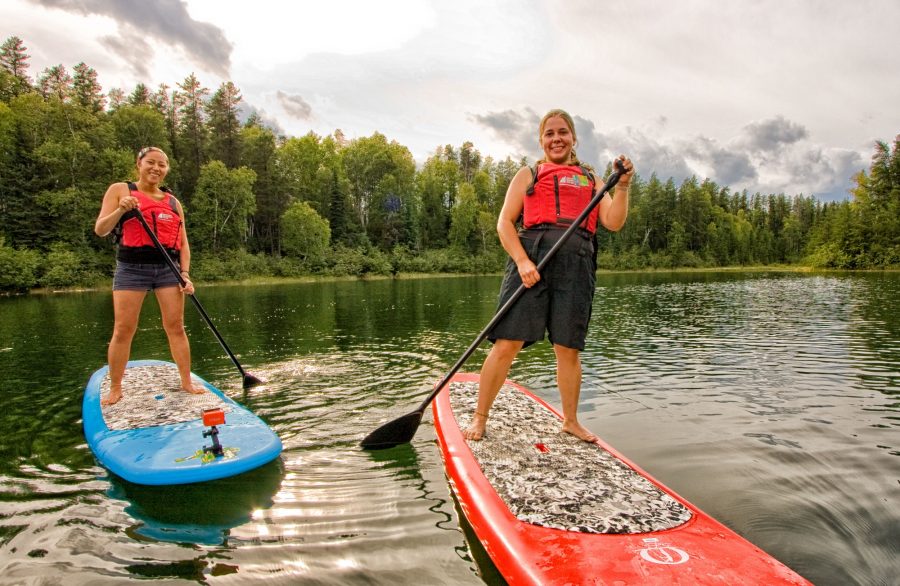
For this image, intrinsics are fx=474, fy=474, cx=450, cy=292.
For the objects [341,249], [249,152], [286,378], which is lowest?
[286,378]

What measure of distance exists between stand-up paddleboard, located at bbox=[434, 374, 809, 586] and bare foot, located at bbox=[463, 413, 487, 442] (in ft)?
0.22

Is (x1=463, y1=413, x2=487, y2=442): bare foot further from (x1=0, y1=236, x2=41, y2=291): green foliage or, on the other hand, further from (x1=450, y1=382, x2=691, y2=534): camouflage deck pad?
(x1=0, y1=236, x2=41, y2=291): green foliage

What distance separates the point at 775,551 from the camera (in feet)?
10.4

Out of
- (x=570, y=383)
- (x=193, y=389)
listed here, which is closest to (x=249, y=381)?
(x=193, y=389)

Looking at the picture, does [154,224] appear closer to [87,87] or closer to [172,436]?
[172,436]

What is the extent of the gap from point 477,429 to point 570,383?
3.09 feet

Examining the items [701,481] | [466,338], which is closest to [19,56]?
[466,338]

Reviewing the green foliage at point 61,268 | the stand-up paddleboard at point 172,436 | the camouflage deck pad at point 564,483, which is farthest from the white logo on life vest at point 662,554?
the green foliage at point 61,268

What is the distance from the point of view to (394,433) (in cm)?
492

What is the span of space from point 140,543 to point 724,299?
26110 mm

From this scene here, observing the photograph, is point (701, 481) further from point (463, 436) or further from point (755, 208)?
point (755, 208)

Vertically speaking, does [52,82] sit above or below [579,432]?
above

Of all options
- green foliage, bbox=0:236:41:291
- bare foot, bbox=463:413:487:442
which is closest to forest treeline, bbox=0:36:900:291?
green foliage, bbox=0:236:41:291

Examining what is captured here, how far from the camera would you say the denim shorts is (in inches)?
221
